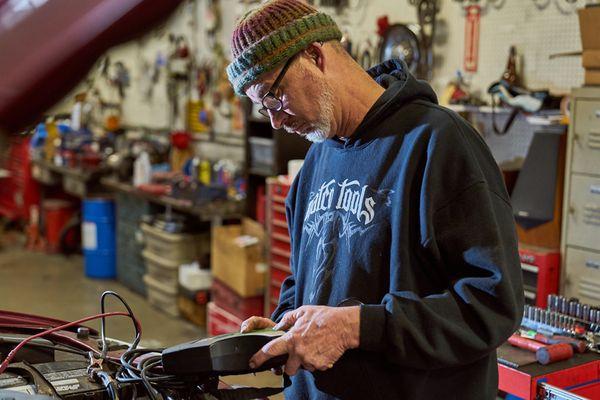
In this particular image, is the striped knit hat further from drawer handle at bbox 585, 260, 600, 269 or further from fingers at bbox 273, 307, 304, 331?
drawer handle at bbox 585, 260, 600, 269

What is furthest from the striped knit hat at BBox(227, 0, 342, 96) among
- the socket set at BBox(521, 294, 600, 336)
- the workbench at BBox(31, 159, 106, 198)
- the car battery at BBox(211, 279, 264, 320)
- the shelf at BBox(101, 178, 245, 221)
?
the workbench at BBox(31, 159, 106, 198)

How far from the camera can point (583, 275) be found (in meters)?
2.80

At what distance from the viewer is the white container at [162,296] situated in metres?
5.01

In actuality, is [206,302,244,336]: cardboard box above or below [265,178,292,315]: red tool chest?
below

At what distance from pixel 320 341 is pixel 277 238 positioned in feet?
9.67

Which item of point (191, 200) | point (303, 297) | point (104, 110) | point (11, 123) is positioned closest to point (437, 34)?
point (191, 200)

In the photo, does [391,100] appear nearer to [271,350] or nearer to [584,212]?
[271,350]

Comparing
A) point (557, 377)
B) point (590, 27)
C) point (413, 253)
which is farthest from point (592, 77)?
point (413, 253)

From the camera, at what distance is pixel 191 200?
16.0ft

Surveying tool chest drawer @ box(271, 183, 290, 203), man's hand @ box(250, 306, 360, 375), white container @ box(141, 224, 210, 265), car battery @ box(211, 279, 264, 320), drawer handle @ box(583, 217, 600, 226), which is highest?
man's hand @ box(250, 306, 360, 375)

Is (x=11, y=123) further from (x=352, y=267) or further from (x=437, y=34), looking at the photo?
(x=437, y=34)

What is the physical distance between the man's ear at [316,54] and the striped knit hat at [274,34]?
1 cm

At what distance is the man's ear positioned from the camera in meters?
1.31

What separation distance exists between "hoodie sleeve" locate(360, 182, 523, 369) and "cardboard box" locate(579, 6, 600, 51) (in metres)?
1.75
